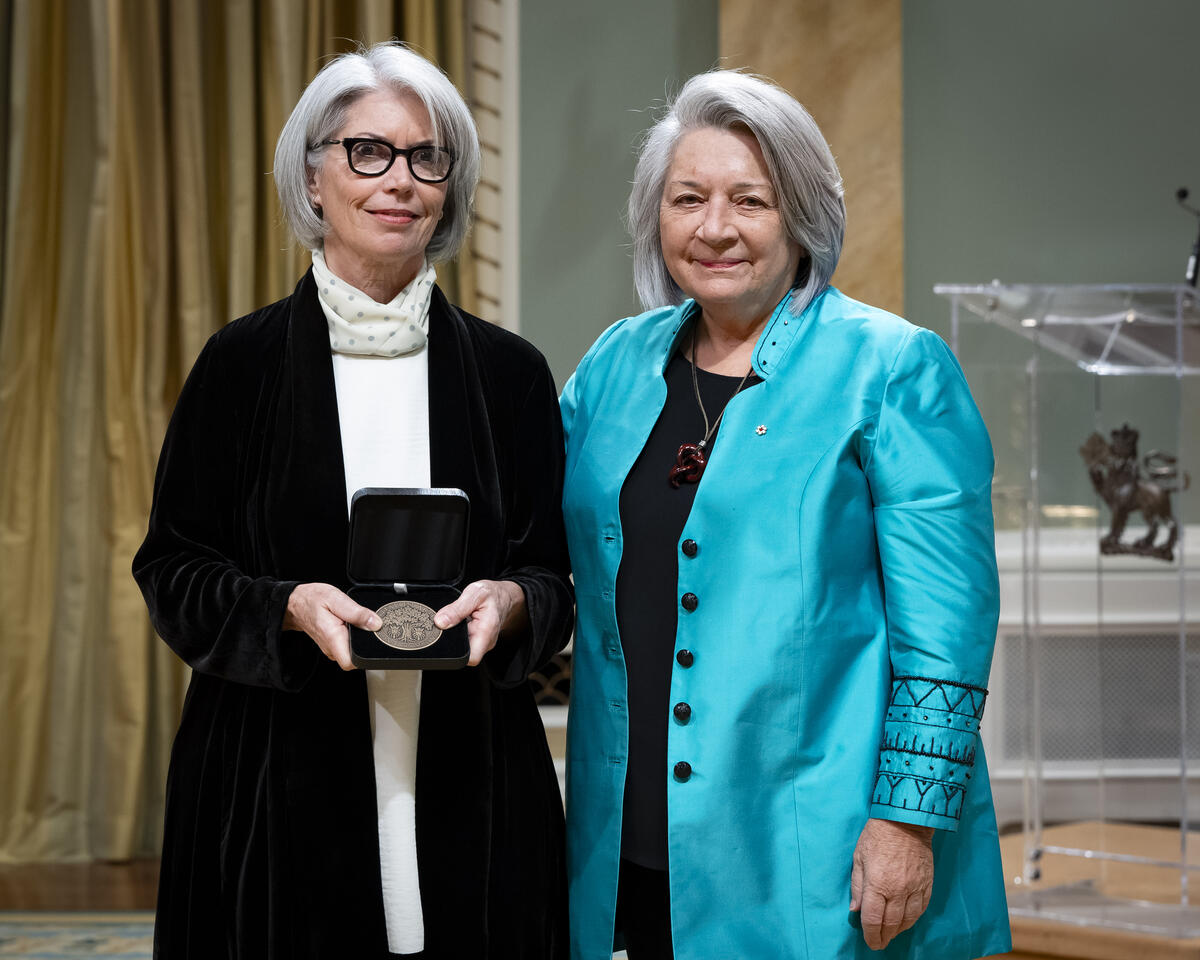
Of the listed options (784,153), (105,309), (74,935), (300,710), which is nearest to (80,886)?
(74,935)

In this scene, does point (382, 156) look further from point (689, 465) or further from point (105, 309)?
point (105, 309)

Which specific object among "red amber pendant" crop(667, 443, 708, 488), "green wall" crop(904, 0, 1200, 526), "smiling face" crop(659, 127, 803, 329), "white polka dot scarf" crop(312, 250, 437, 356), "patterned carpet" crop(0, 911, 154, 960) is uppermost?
"green wall" crop(904, 0, 1200, 526)

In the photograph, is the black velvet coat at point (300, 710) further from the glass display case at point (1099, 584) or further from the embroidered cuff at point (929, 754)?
the glass display case at point (1099, 584)

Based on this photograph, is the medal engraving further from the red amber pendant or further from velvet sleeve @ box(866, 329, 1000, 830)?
velvet sleeve @ box(866, 329, 1000, 830)

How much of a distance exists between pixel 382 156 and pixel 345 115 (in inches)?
2.9

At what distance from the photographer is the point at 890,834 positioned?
154cm

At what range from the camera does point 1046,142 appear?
13.7 feet

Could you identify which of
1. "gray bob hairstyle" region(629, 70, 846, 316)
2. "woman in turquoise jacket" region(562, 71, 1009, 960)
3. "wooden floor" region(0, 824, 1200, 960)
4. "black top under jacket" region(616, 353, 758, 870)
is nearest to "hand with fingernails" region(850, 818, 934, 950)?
"woman in turquoise jacket" region(562, 71, 1009, 960)

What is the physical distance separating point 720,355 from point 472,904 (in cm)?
80

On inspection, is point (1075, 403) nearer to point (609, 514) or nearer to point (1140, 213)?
point (1140, 213)

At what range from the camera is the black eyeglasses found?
1660 mm

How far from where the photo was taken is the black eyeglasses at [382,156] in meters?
1.66

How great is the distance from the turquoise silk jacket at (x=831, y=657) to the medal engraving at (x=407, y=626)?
1.08 feet

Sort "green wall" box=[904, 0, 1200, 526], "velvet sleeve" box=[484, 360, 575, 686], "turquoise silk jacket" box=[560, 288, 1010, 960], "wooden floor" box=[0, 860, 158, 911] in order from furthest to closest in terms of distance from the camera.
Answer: "green wall" box=[904, 0, 1200, 526] < "wooden floor" box=[0, 860, 158, 911] < "velvet sleeve" box=[484, 360, 575, 686] < "turquoise silk jacket" box=[560, 288, 1010, 960]
